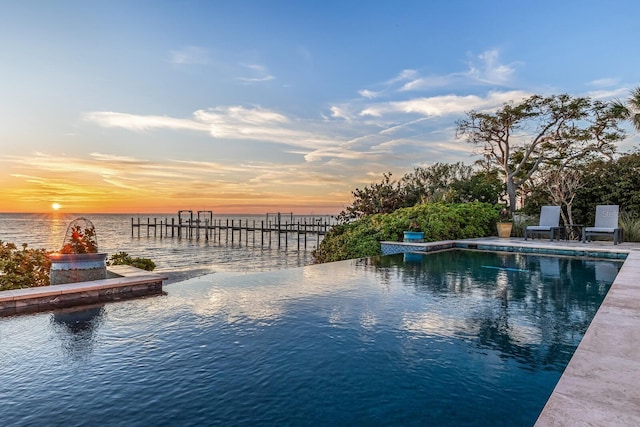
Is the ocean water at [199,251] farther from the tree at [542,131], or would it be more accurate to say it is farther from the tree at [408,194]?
the tree at [542,131]

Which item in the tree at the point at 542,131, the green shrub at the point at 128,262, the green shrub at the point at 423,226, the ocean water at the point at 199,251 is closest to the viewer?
the green shrub at the point at 128,262

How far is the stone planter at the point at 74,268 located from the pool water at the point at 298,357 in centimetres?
94

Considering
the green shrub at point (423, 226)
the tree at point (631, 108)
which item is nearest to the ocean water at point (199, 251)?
the green shrub at point (423, 226)

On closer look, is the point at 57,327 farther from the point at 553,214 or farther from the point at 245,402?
the point at 553,214

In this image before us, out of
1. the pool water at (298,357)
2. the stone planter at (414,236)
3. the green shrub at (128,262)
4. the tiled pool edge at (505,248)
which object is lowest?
the pool water at (298,357)

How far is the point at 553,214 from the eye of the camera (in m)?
11.5

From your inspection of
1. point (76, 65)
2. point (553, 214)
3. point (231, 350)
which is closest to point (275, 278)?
point (231, 350)

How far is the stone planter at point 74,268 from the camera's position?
521 cm

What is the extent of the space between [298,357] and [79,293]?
3421 mm

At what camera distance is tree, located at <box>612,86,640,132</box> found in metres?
13.7

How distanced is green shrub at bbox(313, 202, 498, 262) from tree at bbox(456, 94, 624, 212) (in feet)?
12.9

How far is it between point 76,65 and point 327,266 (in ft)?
24.6

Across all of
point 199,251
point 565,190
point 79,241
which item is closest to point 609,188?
point 565,190

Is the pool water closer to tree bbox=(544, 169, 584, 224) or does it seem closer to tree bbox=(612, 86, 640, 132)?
tree bbox=(544, 169, 584, 224)
